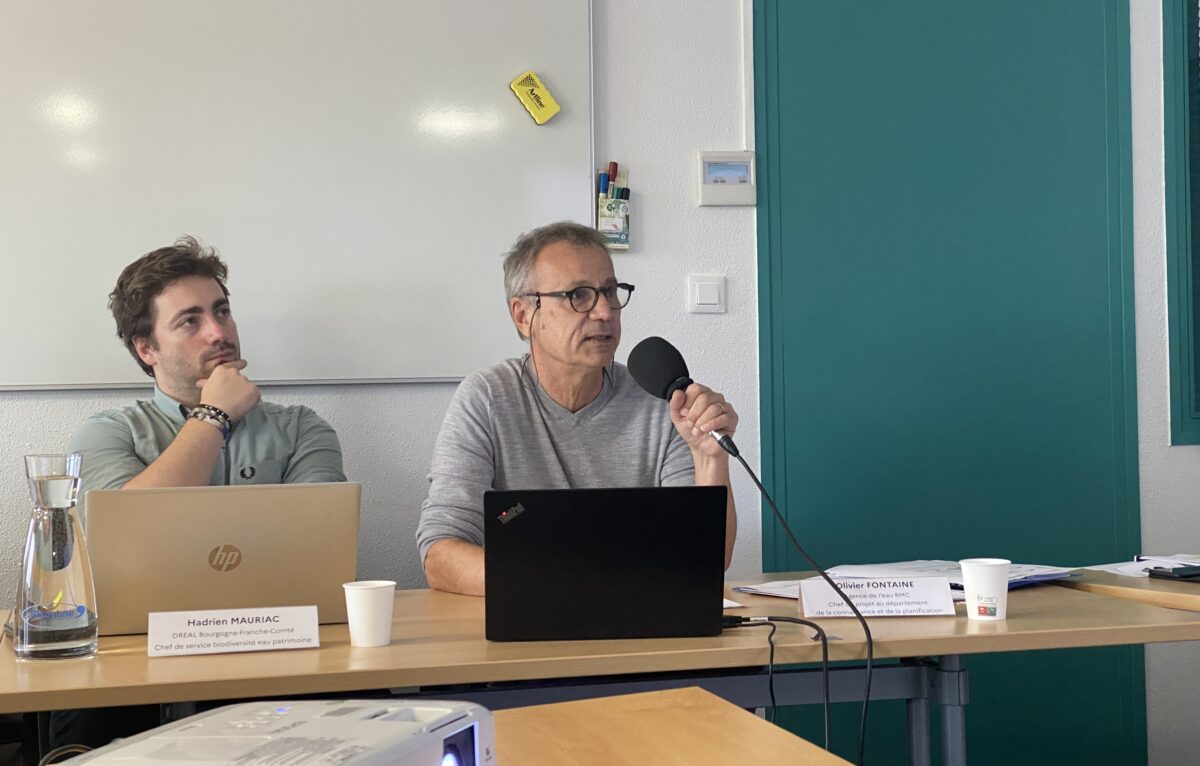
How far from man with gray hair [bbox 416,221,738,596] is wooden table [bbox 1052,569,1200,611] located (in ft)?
2.00

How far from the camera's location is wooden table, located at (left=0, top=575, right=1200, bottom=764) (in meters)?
1.26

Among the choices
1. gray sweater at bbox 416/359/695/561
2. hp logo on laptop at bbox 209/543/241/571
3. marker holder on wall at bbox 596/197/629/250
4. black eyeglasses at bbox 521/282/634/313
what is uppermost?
marker holder on wall at bbox 596/197/629/250

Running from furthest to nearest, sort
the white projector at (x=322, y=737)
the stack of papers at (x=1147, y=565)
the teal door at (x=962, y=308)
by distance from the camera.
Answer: the teal door at (x=962, y=308)
the stack of papers at (x=1147, y=565)
the white projector at (x=322, y=737)

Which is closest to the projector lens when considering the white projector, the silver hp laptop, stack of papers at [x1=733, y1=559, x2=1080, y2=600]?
the white projector

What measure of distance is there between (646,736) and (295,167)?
79.6 inches

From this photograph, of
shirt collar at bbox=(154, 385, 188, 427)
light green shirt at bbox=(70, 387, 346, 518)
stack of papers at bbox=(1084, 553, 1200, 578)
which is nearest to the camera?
stack of papers at bbox=(1084, 553, 1200, 578)

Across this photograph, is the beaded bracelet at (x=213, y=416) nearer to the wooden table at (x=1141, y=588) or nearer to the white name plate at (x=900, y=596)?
the white name plate at (x=900, y=596)

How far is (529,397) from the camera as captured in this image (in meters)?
2.25

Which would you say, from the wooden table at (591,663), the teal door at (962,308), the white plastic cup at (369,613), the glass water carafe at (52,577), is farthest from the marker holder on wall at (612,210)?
the glass water carafe at (52,577)

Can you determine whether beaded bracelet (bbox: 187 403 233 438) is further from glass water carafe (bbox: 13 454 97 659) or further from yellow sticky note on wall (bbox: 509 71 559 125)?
yellow sticky note on wall (bbox: 509 71 559 125)

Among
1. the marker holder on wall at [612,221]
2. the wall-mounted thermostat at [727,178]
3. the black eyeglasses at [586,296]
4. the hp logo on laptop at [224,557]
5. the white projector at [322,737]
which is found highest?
the wall-mounted thermostat at [727,178]

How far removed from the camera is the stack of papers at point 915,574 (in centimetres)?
175

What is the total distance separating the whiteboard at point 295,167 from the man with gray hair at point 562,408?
42 centimetres

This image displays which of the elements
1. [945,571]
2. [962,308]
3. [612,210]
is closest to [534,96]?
[612,210]
